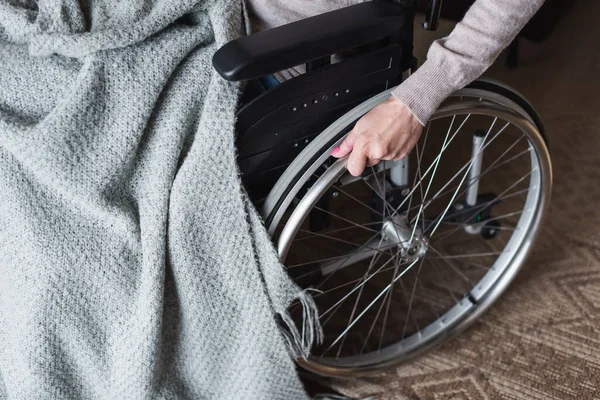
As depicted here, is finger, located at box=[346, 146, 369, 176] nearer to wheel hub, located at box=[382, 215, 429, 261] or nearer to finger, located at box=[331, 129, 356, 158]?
finger, located at box=[331, 129, 356, 158]

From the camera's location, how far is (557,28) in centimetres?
A: 234

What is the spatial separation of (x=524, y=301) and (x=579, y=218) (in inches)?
12.9

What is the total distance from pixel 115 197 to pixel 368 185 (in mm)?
466

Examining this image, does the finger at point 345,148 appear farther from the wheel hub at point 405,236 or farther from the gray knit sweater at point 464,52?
the wheel hub at point 405,236

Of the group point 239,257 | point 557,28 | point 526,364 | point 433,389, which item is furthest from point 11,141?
point 557,28

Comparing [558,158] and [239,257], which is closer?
[239,257]

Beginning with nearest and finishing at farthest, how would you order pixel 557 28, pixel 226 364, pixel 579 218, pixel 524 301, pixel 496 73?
pixel 226 364
pixel 524 301
pixel 579 218
pixel 496 73
pixel 557 28

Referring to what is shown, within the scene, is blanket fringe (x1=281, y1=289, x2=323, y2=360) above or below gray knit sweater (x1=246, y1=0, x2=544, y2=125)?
below

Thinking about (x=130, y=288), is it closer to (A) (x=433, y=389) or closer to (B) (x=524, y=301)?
(A) (x=433, y=389)

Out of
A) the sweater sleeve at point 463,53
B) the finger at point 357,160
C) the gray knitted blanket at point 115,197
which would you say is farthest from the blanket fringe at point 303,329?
the sweater sleeve at point 463,53

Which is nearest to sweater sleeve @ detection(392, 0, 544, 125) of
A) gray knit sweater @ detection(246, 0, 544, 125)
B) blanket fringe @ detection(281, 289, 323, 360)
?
gray knit sweater @ detection(246, 0, 544, 125)

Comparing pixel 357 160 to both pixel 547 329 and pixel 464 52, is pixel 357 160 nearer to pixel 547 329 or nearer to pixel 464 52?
pixel 464 52

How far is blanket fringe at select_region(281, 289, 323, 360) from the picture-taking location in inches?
39.0

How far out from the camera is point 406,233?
117cm
